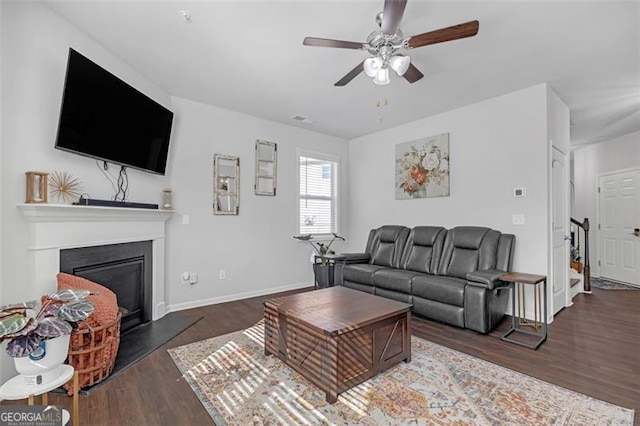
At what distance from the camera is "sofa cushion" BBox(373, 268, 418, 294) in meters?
3.62

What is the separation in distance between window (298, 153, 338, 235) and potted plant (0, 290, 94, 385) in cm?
367

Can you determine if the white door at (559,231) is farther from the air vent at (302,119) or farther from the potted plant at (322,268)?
the air vent at (302,119)

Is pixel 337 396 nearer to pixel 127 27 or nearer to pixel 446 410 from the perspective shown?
pixel 446 410

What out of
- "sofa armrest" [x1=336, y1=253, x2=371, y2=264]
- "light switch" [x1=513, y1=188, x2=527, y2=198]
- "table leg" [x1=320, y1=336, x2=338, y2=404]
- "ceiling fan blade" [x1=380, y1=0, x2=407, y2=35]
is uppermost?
"ceiling fan blade" [x1=380, y1=0, x2=407, y2=35]

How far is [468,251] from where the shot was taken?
12.0ft

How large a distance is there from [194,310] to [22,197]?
2219 mm

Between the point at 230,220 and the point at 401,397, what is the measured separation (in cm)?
314

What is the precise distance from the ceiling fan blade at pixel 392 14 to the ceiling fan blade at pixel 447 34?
183 millimetres

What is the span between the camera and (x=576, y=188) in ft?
20.8

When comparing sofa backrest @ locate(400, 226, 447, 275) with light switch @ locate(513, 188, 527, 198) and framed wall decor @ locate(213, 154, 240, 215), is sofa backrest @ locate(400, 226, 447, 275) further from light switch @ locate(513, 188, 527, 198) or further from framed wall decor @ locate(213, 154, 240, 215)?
framed wall decor @ locate(213, 154, 240, 215)

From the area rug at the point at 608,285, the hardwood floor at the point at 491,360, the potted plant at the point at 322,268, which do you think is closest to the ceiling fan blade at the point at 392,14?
the hardwood floor at the point at 491,360

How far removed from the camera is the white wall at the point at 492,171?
3.40m

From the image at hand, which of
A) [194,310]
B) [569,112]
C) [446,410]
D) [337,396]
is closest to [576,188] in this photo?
[569,112]

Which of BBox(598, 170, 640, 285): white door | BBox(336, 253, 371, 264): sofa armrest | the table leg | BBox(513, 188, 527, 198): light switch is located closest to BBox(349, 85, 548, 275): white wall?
BBox(513, 188, 527, 198): light switch
